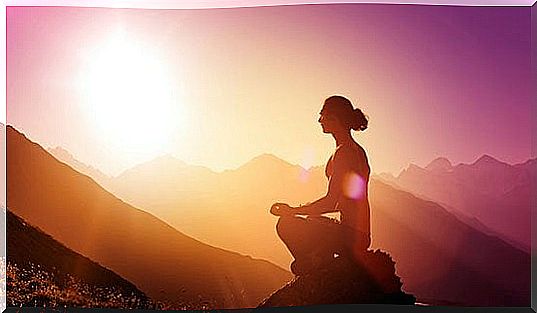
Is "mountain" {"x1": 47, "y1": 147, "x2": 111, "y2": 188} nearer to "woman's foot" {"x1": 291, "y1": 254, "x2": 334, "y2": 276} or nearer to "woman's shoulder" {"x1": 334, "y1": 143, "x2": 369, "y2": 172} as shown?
"woman's foot" {"x1": 291, "y1": 254, "x2": 334, "y2": 276}

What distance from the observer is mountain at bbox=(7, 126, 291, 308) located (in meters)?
4.54

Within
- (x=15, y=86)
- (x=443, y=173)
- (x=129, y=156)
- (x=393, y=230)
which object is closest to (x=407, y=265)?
(x=393, y=230)

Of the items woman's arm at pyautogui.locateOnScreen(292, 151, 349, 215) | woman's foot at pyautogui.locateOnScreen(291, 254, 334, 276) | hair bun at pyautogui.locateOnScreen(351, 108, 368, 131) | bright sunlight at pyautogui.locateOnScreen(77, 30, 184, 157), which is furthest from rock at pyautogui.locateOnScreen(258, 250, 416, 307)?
bright sunlight at pyautogui.locateOnScreen(77, 30, 184, 157)

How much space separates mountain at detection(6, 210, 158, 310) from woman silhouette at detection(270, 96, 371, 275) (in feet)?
3.23

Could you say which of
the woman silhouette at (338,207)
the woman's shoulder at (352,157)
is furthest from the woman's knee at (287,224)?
the woman's shoulder at (352,157)

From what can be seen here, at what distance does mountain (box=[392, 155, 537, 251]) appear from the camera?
459 centimetres

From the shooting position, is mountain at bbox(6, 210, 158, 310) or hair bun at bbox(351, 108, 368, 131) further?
hair bun at bbox(351, 108, 368, 131)

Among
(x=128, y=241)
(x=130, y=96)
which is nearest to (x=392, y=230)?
(x=128, y=241)

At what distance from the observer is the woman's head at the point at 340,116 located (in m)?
4.62

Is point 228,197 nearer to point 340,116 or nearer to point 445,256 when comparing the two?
point 340,116

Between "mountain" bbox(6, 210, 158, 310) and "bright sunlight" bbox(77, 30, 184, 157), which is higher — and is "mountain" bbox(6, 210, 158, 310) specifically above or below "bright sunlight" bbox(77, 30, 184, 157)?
below

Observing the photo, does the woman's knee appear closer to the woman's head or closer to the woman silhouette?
the woman silhouette

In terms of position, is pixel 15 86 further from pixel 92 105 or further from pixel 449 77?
pixel 449 77

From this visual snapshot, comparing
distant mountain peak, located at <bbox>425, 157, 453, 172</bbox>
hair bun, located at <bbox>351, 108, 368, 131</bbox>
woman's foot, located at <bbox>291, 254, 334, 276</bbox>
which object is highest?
hair bun, located at <bbox>351, 108, 368, 131</bbox>
